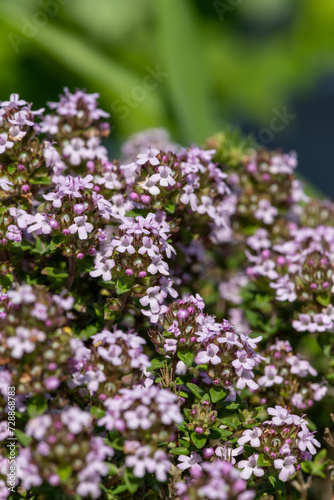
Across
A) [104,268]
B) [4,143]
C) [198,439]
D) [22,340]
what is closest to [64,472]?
[22,340]

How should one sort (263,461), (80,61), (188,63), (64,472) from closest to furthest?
(64,472) → (263,461) → (80,61) → (188,63)

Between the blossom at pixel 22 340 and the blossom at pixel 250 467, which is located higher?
the blossom at pixel 22 340

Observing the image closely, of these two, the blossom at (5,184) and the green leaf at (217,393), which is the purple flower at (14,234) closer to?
the blossom at (5,184)

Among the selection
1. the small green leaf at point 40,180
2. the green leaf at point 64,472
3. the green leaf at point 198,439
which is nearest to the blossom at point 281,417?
the green leaf at point 198,439

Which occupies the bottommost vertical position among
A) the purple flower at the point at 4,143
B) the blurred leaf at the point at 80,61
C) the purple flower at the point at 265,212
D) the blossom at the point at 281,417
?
the blossom at the point at 281,417

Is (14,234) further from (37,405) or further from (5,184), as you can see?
(37,405)

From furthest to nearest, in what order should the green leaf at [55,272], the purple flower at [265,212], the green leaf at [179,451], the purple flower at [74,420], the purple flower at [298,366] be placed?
the purple flower at [265,212]
the purple flower at [298,366]
the green leaf at [55,272]
the green leaf at [179,451]
the purple flower at [74,420]

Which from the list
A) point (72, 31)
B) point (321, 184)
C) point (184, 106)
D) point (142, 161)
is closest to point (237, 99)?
point (321, 184)
